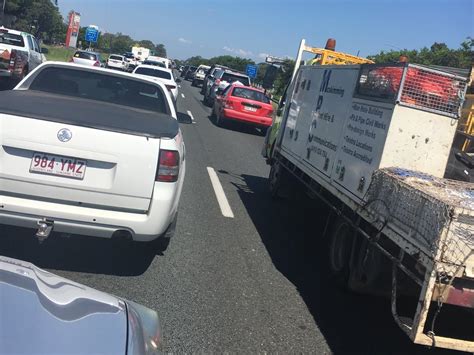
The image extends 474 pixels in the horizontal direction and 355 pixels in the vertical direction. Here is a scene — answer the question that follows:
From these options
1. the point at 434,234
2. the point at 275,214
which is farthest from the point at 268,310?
the point at 275,214

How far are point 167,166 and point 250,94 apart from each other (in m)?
15.4

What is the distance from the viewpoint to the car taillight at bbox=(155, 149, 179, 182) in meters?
4.49

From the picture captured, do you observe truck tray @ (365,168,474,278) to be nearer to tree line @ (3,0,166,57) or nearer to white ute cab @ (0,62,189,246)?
white ute cab @ (0,62,189,246)

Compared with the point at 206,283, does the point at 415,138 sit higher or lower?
higher

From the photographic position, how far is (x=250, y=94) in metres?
19.7

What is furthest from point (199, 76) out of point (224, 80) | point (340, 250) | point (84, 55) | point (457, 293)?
point (457, 293)

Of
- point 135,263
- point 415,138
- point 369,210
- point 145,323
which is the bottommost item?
point 135,263

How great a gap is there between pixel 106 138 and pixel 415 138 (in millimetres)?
2589

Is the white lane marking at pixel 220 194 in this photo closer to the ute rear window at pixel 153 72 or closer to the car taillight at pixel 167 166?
the car taillight at pixel 167 166

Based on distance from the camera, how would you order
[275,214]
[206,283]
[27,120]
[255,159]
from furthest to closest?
1. [255,159]
2. [275,214]
3. [206,283]
4. [27,120]

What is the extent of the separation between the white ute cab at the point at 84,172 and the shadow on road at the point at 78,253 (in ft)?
2.08

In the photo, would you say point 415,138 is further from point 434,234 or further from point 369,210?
point 434,234

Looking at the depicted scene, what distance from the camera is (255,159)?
13.5m

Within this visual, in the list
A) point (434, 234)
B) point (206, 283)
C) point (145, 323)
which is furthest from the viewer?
point (206, 283)
